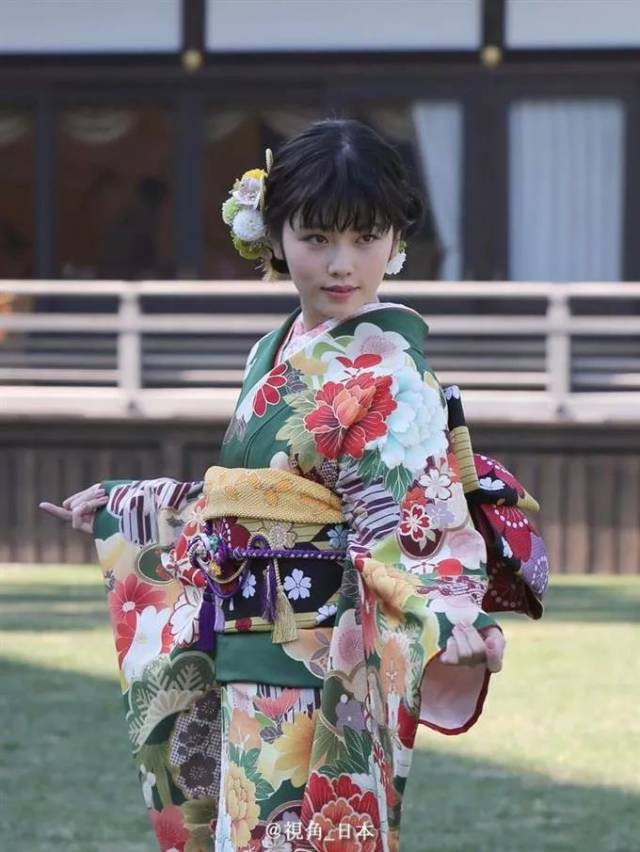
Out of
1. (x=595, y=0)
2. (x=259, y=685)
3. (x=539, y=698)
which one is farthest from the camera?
(x=595, y=0)

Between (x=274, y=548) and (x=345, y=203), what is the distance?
546 millimetres

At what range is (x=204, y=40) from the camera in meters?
12.7

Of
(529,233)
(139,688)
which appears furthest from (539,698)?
(529,233)

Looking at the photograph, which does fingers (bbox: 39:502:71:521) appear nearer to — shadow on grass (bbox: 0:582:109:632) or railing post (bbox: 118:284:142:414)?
shadow on grass (bbox: 0:582:109:632)

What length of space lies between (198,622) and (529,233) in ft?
32.1

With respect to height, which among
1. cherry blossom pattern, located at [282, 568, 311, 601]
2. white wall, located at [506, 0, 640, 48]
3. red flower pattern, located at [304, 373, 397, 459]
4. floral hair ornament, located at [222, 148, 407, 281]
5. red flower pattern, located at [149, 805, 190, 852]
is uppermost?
white wall, located at [506, 0, 640, 48]

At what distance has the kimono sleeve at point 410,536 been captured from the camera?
292 centimetres

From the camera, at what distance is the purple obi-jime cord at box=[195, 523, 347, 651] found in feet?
10.5

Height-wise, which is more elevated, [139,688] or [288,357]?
[288,357]

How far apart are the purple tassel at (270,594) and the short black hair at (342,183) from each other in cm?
54

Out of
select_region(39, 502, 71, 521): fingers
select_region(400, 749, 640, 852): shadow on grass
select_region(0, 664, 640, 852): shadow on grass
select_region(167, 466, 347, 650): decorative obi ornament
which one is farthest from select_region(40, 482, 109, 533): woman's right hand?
select_region(400, 749, 640, 852): shadow on grass

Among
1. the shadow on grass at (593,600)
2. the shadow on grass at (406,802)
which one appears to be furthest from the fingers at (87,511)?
the shadow on grass at (593,600)

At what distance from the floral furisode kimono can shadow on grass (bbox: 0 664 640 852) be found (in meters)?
1.89

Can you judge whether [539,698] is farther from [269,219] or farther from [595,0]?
[595,0]
